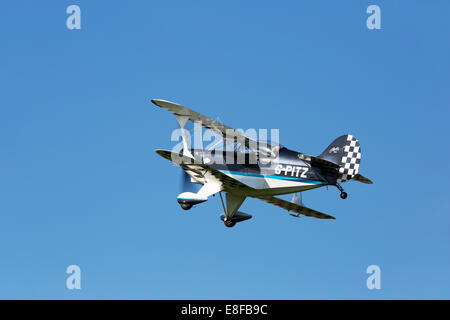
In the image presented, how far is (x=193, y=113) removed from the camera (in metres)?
25.9

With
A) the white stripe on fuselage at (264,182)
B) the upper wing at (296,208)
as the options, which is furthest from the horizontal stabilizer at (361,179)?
the upper wing at (296,208)

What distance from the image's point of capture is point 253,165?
26562 mm

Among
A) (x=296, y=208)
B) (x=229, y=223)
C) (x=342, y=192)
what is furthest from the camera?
(x=296, y=208)

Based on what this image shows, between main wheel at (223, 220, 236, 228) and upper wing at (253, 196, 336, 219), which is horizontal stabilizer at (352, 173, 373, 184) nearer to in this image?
upper wing at (253, 196, 336, 219)

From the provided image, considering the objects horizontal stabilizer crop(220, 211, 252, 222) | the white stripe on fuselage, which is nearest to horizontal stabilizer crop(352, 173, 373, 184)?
the white stripe on fuselage

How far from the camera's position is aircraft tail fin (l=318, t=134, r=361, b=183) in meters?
24.8

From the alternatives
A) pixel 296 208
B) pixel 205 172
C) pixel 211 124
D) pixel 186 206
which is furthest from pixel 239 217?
pixel 211 124

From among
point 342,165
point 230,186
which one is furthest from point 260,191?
point 342,165

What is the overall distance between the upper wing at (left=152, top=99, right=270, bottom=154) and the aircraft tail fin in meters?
2.86

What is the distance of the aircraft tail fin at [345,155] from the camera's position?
974 inches

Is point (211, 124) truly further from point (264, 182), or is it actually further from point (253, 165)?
point (264, 182)

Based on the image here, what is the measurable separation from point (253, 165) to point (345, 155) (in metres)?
3.45
